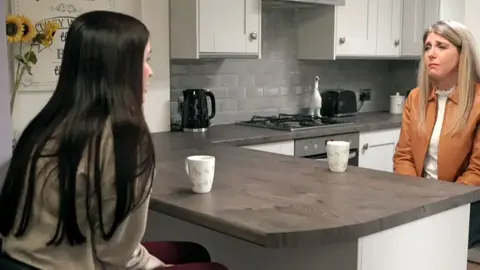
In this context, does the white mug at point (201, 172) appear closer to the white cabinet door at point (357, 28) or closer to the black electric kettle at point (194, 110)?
the black electric kettle at point (194, 110)

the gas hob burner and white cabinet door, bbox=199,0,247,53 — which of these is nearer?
white cabinet door, bbox=199,0,247,53

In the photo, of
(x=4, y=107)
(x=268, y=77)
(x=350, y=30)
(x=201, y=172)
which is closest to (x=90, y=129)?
(x=201, y=172)

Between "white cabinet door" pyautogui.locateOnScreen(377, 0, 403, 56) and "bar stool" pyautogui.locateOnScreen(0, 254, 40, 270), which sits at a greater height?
"white cabinet door" pyautogui.locateOnScreen(377, 0, 403, 56)

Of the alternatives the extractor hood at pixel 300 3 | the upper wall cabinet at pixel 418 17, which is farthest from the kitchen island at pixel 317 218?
the upper wall cabinet at pixel 418 17

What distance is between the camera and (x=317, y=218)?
5.05 ft

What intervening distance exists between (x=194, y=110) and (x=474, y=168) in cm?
164

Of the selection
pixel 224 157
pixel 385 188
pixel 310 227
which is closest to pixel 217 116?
pixel 224 157

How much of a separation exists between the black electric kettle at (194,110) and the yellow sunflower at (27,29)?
1081 mm

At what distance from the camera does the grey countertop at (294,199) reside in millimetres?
1470

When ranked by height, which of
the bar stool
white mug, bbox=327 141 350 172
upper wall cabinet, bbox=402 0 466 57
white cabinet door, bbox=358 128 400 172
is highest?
upper wall cabinet, bbox=402 0 466 57

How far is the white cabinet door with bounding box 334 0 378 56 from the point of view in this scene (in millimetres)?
4156

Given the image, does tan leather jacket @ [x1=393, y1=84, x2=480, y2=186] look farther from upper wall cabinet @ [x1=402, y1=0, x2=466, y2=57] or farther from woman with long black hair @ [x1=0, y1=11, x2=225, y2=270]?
upper wall cabinet @ [x1=402, y1=0, x2=466, y2=57]

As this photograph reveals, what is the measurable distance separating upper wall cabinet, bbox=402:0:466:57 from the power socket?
1.51 feet

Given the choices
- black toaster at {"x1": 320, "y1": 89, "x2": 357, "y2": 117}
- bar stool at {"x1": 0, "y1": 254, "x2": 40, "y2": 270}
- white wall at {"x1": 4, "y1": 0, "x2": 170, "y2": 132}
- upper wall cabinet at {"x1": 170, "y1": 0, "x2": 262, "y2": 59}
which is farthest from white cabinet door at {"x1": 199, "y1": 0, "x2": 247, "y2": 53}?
bar stool at {"x1": 0, "y1": 254, "x2": 40, "y2": 270}
